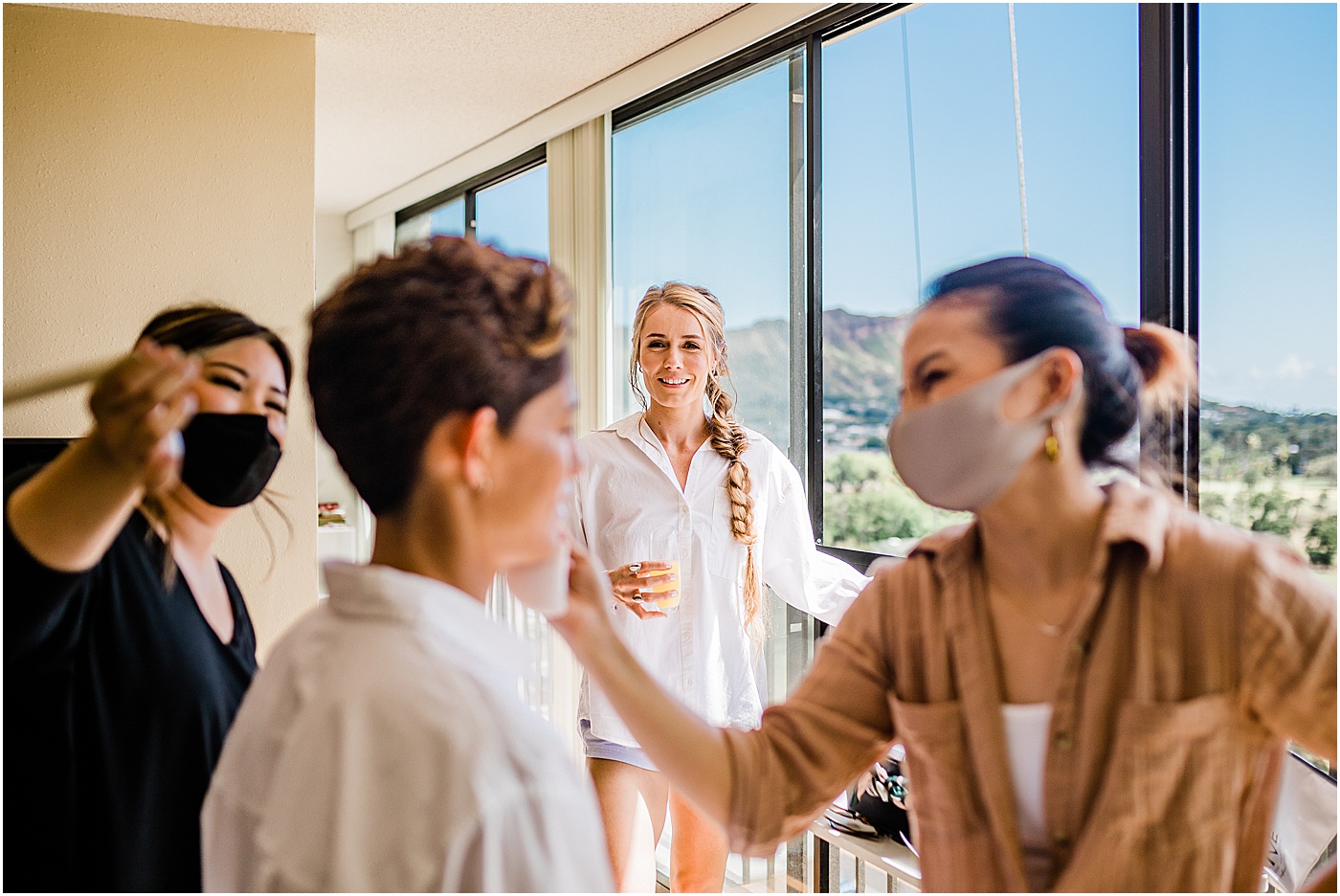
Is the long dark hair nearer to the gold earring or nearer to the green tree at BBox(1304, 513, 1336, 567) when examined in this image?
the gold earring

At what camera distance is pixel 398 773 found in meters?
0.86

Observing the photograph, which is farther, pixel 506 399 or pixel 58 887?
pixel 58 887

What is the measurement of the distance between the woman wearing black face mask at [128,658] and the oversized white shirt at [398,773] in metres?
0.25

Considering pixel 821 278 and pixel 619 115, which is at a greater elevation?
pixel 619 115

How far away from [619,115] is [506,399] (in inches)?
131

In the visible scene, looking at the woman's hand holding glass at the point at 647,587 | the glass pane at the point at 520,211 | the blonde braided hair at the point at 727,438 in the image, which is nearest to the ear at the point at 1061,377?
the woman's hand holding glass at the point at 647,587

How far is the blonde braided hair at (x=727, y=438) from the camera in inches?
107

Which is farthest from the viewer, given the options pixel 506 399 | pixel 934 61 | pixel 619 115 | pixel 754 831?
pixel 619 115

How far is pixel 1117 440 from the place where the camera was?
1.15 metres

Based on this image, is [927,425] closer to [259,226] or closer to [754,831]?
[754,831]

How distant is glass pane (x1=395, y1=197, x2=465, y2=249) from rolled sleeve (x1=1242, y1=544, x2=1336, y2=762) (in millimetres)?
4904

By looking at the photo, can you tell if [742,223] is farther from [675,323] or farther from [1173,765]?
[1173,765]

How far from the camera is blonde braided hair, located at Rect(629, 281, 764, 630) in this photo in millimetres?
2713

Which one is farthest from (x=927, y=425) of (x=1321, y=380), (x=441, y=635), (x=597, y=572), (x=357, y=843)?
(x=1321, y=380)
